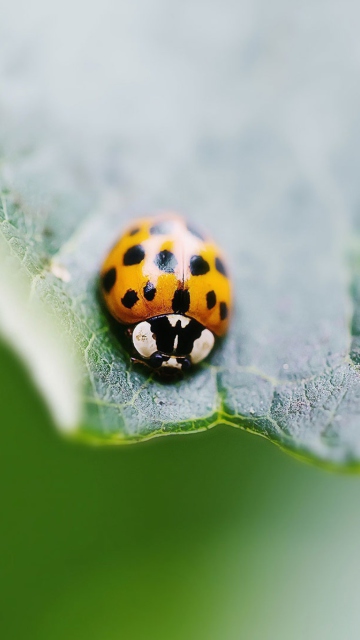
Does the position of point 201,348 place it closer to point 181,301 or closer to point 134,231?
point 181,301

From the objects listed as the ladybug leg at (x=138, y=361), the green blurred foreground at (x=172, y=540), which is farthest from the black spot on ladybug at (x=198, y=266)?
the green blurred foreground at (x=172, y=540)

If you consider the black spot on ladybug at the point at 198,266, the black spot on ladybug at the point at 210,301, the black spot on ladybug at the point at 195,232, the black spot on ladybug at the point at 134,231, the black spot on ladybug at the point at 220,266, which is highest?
the black spot on ladybug at the point at 195,232

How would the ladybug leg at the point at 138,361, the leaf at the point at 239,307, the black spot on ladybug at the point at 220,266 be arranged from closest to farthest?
the leaf at the point at 239,307
the ladybug leg at the point at 138,361
the black spot on ladybug at the point at 220,266

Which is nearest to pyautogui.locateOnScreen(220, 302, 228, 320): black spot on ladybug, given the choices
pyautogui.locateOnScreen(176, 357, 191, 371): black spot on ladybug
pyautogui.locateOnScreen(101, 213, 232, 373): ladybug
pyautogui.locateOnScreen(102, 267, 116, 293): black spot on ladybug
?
pyautogui.locateOnScreen(101, 213, 232, 373): ladybug

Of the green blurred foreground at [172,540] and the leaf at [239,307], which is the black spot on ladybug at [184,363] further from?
the green blurred foreground at [172,540]

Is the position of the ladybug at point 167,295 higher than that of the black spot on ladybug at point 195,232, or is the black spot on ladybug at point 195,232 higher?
the black spot on ladybug at point 195,232

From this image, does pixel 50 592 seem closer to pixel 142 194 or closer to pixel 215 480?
pixel 215 480

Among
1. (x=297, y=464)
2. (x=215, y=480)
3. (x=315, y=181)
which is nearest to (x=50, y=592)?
(x=215, y=480)

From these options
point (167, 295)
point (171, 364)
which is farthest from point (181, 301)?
point (171, 364)
